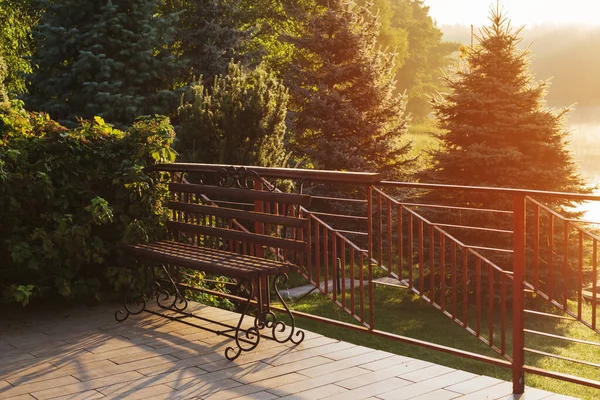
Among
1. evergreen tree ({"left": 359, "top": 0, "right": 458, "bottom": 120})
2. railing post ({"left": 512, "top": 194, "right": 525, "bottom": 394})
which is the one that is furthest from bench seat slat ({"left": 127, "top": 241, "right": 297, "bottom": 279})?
evergreen tree ({"left": 359, "top": 0, "right": 458, "bottom": 120})

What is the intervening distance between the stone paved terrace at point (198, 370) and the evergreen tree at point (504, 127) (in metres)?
8.96

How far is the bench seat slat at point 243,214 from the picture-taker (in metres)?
4.83

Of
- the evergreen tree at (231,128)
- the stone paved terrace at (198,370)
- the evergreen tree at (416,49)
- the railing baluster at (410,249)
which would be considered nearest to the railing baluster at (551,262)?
the stone paved terrace at (198,370)

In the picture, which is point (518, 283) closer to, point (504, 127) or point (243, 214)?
point (243, 214)

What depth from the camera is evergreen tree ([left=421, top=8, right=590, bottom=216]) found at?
13.2 metres

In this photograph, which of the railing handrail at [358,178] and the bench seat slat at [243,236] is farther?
the bench seat slat at [243,236]

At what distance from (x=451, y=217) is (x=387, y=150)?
438cm

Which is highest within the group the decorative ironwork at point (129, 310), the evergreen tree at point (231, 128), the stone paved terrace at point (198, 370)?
the evergreen tree at point (231, 128)

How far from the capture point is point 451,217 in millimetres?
13234

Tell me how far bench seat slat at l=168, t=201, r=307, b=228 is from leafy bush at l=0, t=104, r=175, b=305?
0.28m

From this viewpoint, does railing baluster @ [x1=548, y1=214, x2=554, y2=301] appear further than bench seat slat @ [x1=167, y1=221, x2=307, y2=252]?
No

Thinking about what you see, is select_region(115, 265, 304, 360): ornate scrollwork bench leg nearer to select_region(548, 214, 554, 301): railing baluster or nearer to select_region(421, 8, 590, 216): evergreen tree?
select_region(548, 214, 554, 301): railing baluster

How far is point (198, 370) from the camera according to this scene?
14.5 feet

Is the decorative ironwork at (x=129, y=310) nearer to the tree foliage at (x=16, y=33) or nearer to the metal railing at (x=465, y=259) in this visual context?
the metal railing at (x=465, y=259)
